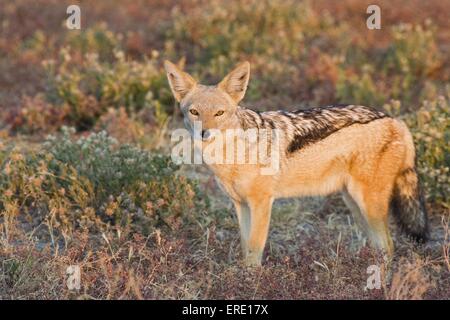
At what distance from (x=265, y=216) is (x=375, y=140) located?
1078 millimetres

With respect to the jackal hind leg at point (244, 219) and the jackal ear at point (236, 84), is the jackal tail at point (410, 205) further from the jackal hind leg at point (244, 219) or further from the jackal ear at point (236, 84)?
the jackal ear at point (236, 84)

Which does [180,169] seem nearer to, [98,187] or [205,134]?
[98,187]

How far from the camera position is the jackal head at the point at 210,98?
5.32 meters

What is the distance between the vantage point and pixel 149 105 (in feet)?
29.2

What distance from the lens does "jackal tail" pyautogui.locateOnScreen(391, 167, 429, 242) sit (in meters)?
5.89

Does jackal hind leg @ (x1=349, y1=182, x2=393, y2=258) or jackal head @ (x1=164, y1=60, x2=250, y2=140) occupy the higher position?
Answer: jackal head @ (x1=164, y1=60, x2=250, y2=140)

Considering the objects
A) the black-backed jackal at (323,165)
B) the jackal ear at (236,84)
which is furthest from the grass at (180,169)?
the jackal ear at (236,84)

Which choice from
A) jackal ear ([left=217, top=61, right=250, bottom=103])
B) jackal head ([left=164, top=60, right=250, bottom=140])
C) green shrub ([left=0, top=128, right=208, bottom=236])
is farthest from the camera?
green shrub ([left=0, top=128, right=208, bottom=236])

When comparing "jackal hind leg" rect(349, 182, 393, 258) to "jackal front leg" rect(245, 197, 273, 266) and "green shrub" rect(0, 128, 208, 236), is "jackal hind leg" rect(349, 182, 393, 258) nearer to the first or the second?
"jackal front leg" rect(245, 197, 273, 266)

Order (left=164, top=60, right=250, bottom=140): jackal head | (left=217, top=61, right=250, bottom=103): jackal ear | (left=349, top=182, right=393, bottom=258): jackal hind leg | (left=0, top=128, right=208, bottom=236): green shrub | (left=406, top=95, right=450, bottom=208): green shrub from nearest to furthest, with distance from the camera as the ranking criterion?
A: (left=164, top=60, right=250, bottom=140): jackal head < (left=217, top=61, right=250, bottom=103): jackal ear < (left=349, top=182, right=393, bottom=258): jackal hind leg < (left=0, top=128, right=208, bottom=236): green shrub < (left=406, top=95, right=450, bottom=208): green shrub

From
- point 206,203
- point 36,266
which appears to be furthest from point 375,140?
point 36,266

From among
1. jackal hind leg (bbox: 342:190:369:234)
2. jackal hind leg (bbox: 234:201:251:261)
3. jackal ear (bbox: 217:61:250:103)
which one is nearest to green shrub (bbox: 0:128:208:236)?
jackal hind leg (bbox: 234:201:251:261)

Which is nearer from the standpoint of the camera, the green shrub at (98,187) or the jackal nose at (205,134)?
the jackal nose at (205,134)
